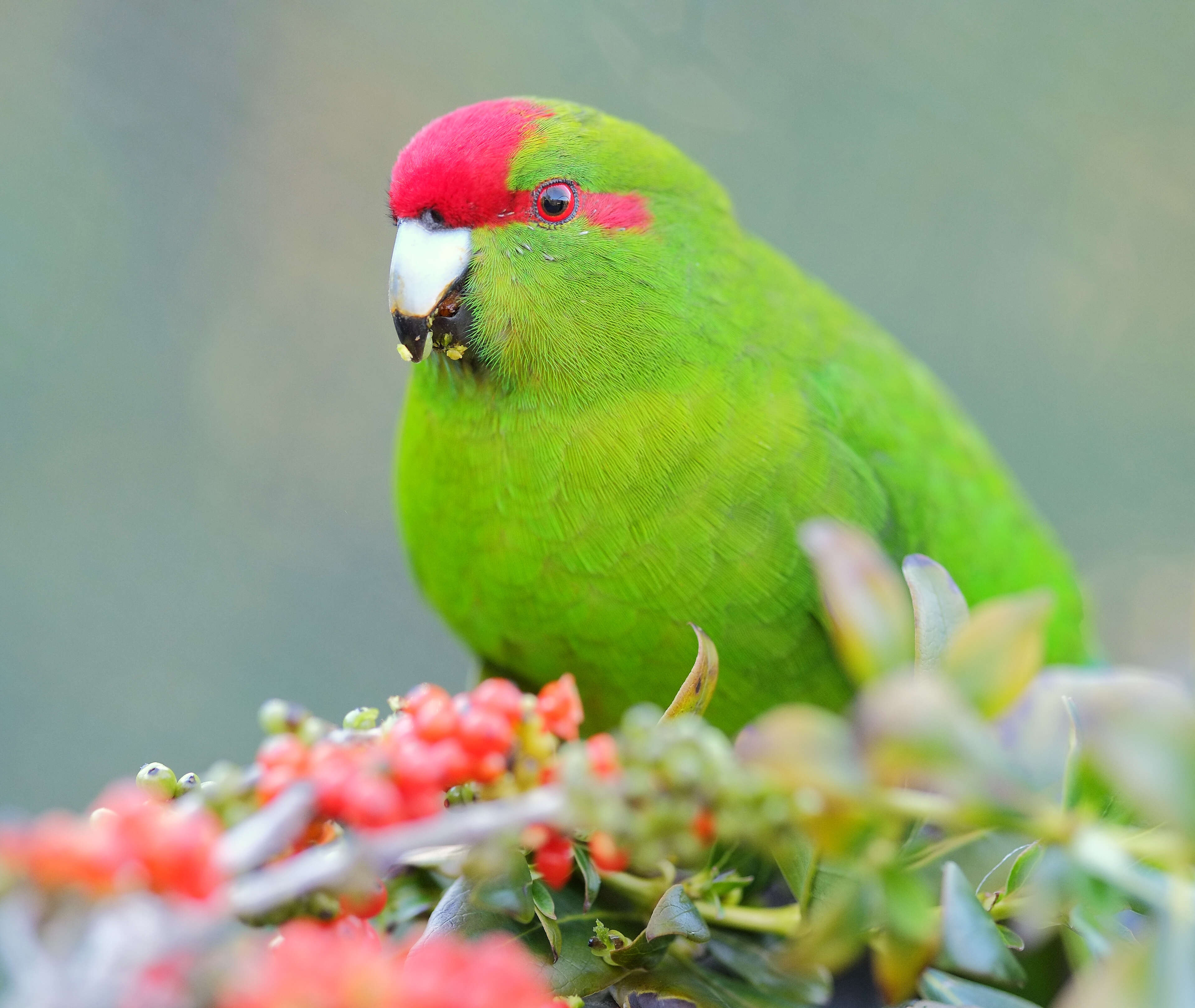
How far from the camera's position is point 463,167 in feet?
3.09

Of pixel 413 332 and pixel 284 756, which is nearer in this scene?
pixel 284 756

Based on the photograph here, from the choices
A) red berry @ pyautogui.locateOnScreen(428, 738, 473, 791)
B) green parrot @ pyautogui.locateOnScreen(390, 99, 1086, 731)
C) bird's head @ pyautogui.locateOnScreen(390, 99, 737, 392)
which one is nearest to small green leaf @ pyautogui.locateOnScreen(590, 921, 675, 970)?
red berry @ pyautogui.locateOnScreen(428, 738, 473, 791)

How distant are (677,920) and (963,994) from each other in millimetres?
137

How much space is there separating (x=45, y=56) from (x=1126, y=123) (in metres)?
2.24

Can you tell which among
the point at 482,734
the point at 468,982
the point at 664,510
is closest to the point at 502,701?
the point at 482,734

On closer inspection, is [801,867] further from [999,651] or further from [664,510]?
[664,510]

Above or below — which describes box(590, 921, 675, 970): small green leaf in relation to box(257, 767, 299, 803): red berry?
below

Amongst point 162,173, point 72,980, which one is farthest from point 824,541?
point 162,173

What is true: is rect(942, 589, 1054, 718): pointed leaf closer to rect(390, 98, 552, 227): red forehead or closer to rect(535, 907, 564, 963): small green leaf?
rect(535, 907, 564, 963): small green leaf

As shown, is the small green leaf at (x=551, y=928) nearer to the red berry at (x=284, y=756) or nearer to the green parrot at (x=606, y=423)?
the red berry at (x=284, y=756)

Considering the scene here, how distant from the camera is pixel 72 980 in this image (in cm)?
32

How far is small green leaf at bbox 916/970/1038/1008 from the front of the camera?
51 centimetres

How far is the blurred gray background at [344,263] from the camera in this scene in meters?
2.21

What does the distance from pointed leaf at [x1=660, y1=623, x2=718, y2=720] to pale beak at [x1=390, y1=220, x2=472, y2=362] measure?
0.46 meters
